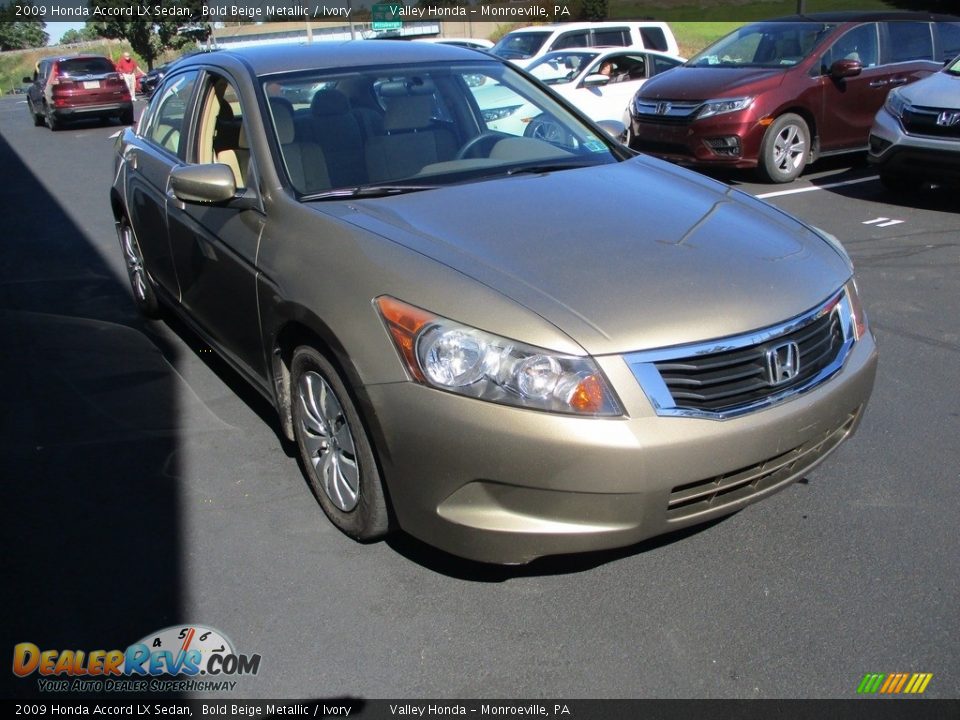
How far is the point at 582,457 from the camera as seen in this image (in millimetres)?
2557

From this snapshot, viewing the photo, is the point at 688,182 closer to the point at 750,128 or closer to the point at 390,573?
the point at 390,573

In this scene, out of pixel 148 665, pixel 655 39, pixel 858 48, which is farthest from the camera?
pixel 655 39

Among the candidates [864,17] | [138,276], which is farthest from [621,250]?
[864,17]

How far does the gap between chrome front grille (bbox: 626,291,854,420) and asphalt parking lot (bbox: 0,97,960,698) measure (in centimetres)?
69

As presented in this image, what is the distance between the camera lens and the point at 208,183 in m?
3.59

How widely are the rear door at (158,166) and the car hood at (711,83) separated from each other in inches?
239

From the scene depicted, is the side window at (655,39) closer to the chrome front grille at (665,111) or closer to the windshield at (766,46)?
the windshield at (766,46)

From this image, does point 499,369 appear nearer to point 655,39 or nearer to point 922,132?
point 922,132

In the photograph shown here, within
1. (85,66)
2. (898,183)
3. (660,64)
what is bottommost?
(898,183)

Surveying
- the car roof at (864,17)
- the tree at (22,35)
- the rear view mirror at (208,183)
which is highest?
the tree at (22,35)

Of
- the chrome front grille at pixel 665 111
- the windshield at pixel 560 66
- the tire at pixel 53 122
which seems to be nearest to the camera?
the chrome front grille at pixel 665 111

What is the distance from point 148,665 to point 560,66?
1116 centimetres

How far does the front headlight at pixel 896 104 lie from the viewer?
8.46 metres

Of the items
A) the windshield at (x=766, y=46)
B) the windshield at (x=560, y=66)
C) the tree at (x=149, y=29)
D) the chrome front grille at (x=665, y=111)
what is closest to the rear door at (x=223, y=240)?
the chrome front grille at (x=665, y=111)
